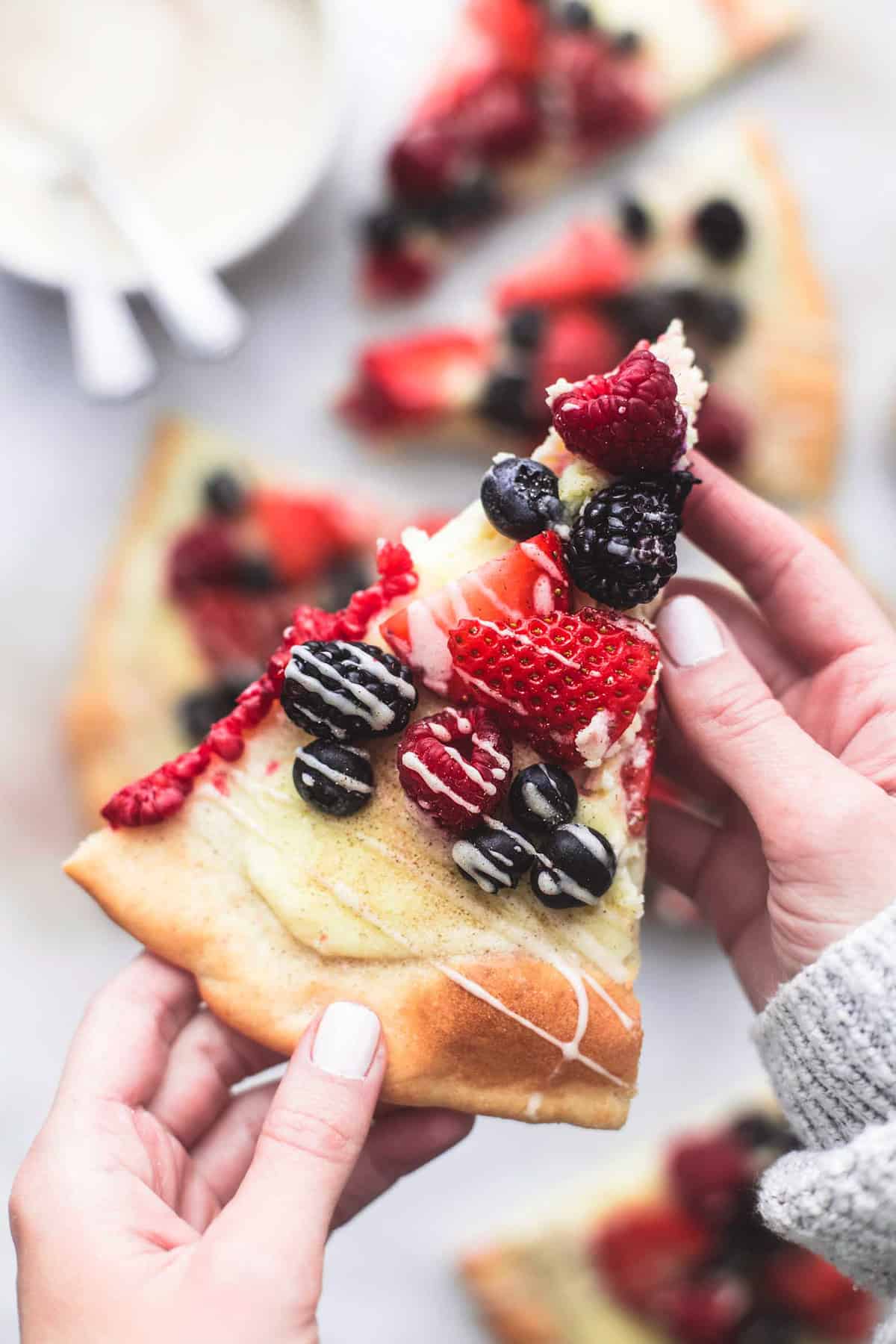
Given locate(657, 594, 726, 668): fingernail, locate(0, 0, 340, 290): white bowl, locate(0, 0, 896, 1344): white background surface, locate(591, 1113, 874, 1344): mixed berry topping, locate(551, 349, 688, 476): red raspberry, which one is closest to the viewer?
locate(551, 349, 688, 476): red raspberry

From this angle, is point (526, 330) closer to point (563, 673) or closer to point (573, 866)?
point (563, 673)

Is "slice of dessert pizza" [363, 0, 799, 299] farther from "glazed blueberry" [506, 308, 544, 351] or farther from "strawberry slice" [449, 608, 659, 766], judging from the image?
"strawberry slice" [449, 608, 659, 766]

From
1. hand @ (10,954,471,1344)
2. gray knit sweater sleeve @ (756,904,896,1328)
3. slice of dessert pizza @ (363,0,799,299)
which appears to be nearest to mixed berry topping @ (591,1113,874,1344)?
gray knit sweater sleeve @ (756,904,896,1328)

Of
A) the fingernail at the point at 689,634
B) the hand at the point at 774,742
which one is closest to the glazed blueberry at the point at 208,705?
the hand at the point at 774,742

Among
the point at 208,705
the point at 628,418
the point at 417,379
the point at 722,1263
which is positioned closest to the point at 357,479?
the point at 417,379

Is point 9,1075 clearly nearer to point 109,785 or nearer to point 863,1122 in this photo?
point 109,785

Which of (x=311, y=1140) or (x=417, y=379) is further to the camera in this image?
(x=417, y=379)

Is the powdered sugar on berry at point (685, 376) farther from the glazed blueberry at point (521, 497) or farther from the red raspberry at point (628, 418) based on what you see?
the glazed blueberry at point (521, 497)
